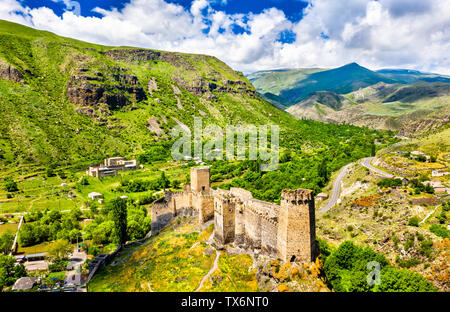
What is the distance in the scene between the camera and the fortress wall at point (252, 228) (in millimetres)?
24344

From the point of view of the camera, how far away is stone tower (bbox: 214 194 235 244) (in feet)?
86.7

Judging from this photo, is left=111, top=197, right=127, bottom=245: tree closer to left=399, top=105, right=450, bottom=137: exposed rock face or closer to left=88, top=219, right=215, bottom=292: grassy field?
left=88, top=219, right=215, bottom=292: grassy field

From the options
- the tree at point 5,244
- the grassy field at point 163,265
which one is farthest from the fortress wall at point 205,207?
the tree at point 5,244

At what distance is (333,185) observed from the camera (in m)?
64.3

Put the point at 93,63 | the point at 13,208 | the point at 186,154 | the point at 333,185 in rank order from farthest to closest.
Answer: the point at 93,63
the point at 186,154
the point at 333,185
the point at 13,208

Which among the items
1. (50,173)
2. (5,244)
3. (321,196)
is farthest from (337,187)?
(50,173)

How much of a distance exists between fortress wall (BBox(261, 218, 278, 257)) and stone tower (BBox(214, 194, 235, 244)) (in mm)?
4029

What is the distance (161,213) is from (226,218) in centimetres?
1601

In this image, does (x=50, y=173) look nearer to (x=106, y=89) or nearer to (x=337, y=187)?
(x=106, y=89)

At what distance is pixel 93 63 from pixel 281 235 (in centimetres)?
16208

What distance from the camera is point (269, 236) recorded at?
23000mm

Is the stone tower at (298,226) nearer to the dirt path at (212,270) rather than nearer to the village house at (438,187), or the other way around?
the dirt path at (212,270)
